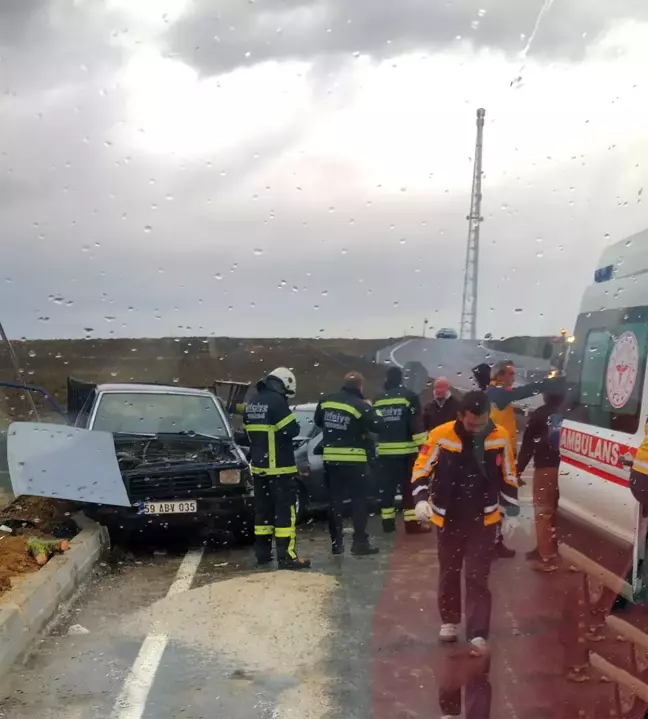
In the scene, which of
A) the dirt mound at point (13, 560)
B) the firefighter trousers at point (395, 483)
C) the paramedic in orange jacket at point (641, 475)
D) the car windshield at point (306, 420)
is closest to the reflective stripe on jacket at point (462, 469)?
the paramedic in orange jacket at point (641, 475)

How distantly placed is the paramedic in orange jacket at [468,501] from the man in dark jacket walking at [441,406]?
17cm

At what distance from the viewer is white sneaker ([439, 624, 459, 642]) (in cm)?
509

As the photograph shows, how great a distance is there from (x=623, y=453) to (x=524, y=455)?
1.19 meters

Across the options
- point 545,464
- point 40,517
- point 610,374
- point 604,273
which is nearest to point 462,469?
point 610,374

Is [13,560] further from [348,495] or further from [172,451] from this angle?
[348,495]

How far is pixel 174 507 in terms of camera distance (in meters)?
7.75

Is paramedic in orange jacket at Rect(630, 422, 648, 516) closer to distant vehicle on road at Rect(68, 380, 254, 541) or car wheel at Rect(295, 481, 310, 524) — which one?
distant vehicle on road at Rect(68, 380, 254, 541)

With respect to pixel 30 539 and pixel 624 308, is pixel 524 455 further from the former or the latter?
pixel 30 539

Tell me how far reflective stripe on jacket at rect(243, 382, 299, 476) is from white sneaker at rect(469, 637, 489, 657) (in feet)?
8.50

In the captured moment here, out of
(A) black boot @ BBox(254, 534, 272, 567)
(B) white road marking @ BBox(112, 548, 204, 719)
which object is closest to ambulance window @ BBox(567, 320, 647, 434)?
(B) white road marking @ BBox(112, 548, 204, 719)

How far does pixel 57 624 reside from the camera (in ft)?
18.8

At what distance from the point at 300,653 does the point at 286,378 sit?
236 centimetres

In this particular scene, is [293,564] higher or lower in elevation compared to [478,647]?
lower

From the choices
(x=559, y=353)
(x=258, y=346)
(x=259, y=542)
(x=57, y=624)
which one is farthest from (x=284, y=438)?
(x=559, y=353)
